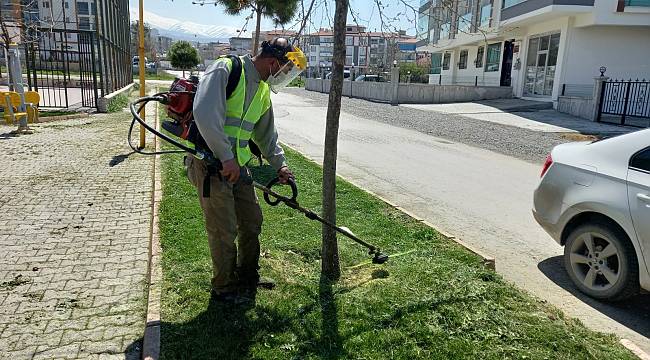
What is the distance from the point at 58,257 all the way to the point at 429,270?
331 centimetres

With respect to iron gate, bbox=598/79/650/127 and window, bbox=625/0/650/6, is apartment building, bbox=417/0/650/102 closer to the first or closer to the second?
window, bbox=625/0/650/6

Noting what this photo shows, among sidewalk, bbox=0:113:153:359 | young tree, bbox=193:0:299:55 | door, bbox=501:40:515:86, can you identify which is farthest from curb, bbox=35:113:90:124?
door, bbox=501:40:515:86

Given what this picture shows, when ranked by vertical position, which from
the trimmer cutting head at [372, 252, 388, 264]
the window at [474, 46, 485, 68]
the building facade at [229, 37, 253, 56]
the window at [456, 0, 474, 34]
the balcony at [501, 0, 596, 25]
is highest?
the balcony at [501, 0, 596, 25]

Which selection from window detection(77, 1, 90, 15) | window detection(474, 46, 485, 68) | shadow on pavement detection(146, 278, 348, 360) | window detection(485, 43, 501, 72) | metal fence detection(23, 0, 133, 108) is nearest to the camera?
shadow on pavement detection(146, 278, 348, 360)

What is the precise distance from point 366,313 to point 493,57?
106 feet

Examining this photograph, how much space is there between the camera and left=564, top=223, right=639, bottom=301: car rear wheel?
3877 mm

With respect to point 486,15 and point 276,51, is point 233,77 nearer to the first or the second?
point 276,51

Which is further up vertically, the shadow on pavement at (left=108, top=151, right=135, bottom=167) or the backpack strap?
the backpack strap

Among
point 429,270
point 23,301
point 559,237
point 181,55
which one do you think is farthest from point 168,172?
point 181,55

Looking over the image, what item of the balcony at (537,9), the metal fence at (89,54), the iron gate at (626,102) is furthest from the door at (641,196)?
the balcony at (537,9)

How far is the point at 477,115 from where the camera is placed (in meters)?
21.4

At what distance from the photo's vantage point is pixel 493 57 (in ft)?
107

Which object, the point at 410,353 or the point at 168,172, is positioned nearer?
the point at 410,353

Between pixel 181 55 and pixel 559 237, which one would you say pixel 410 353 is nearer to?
pixel 559 237
